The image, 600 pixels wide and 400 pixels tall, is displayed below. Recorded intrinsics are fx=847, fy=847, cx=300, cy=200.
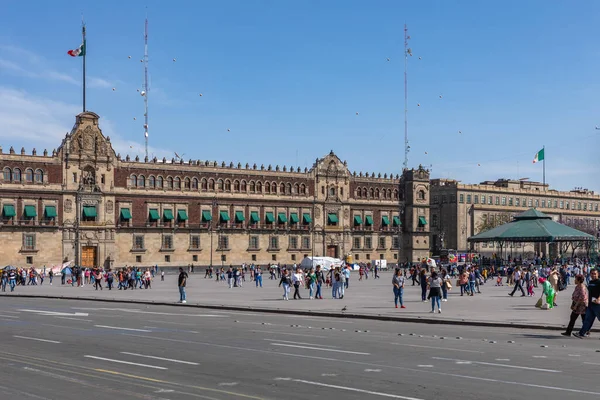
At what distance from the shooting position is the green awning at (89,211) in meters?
95.9

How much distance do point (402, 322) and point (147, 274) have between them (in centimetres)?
3453

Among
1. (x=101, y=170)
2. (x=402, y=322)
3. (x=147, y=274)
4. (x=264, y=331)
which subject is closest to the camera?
(x=264, y=331)

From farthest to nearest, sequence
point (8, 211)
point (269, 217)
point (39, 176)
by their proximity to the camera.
Result: point (269, 217)
point (39, 176)
point (8, 211)

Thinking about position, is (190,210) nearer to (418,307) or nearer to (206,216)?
(206,216)

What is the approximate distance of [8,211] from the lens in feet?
298

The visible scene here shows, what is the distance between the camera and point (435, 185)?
5763 inches

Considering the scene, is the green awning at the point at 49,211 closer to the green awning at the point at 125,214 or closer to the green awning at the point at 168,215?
the green awning at the point at 125,214

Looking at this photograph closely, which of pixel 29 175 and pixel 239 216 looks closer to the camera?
pixel 29 175

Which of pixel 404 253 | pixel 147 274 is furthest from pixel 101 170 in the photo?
pixel 404 253

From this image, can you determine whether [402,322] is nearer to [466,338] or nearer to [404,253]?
[466,338]

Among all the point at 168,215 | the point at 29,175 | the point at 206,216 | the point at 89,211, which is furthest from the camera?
the point at 206,216

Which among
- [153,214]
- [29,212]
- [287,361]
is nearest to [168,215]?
[153,214]

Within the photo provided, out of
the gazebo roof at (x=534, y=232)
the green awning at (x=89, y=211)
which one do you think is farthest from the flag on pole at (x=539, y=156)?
the green awning at (x=89, y=211)

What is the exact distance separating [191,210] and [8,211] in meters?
22.5
